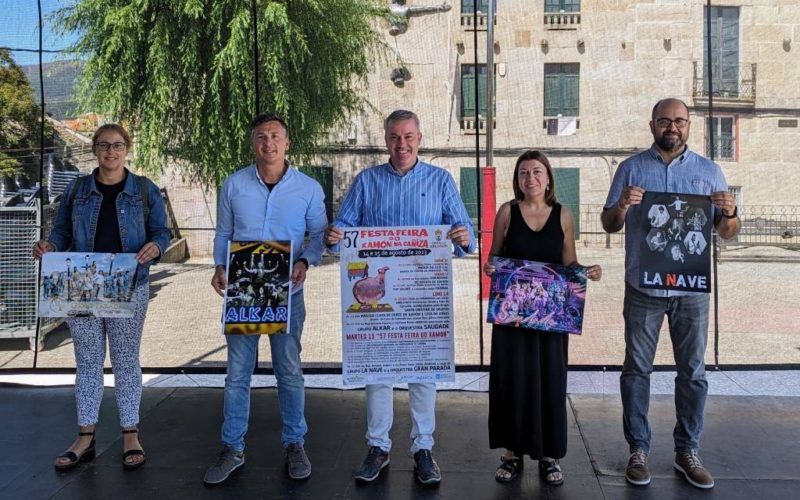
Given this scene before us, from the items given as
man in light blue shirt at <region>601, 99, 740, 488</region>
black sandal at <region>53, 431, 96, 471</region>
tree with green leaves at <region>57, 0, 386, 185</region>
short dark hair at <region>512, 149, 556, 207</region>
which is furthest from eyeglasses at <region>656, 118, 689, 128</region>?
black sandal at <region>53, 431, 96, 471</region>

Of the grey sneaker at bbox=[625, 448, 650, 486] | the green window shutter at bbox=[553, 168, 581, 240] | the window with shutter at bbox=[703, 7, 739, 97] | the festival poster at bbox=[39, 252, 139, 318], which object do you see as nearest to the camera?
the grey sneaker at bbox=[625, 448, 650, 486]

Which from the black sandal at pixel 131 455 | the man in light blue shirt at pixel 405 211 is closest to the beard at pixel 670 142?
the man in light blue shirt at pixel 405 211

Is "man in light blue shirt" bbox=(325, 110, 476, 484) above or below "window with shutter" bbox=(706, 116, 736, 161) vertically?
below

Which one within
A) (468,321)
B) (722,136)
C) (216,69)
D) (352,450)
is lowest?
(352,450)

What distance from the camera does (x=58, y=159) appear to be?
4.87 meters

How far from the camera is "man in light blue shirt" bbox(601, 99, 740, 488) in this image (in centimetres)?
302

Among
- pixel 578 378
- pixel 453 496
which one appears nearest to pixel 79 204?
pixel 453 496

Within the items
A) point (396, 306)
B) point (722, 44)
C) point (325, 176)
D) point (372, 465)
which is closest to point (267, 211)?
point (396, 306)

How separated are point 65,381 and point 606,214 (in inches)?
145

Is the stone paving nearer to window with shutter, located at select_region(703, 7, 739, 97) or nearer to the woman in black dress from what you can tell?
window with shutter, located at select_region(703, 7, 739, 97)

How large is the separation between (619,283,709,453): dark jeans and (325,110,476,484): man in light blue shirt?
832 millimetres

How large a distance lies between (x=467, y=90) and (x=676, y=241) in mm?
2029

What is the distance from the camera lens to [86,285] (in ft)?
10.4

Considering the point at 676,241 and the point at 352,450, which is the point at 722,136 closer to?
the point at 676,241
